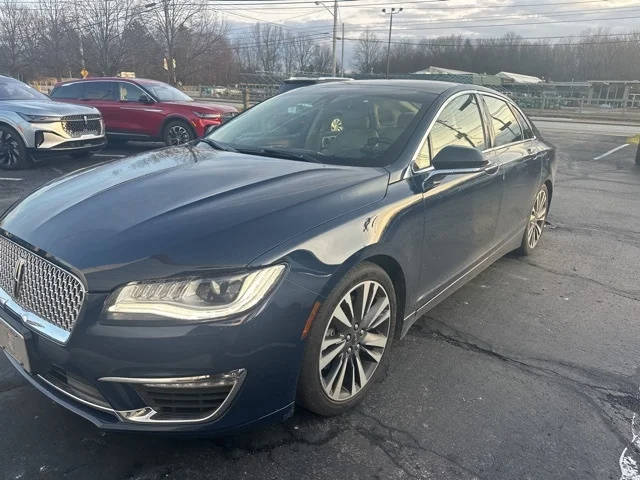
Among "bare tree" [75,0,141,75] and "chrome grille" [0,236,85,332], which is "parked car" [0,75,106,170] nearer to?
"chrome grille" [0,236,85,332]

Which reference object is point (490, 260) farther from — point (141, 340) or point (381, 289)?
point (141, 340)

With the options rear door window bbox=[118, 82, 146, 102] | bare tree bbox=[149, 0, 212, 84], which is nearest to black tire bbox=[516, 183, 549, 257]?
rear door window bbox=[118, 82, 146, 102]

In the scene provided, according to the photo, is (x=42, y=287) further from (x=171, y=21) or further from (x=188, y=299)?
(x=171, y=21)

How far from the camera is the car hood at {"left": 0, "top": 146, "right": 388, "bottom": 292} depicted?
1946 millimetres

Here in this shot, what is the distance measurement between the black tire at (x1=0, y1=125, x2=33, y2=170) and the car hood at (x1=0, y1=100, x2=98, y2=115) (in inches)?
14.2

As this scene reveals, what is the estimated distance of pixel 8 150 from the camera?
28.2ft

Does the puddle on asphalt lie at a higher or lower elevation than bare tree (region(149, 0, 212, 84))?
lower

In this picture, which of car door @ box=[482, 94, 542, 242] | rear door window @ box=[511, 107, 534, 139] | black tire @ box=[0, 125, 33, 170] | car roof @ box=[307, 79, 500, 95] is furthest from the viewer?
black tire @ box=[0, 125, 33, 170]

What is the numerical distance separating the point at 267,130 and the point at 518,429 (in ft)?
A: 7.99

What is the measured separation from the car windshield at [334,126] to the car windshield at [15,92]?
7.03m

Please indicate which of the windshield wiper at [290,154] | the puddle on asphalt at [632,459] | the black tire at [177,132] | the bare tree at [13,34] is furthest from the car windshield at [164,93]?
the bare tree at [13,34]

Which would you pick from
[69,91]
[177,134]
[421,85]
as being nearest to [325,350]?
[421,85]

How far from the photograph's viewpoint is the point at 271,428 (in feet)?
7.92

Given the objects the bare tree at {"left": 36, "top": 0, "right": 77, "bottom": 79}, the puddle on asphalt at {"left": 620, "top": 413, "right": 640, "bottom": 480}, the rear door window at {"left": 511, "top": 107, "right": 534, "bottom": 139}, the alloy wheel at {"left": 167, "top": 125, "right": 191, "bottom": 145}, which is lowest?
the puddle on asphalt at {"left": 620, "top": 413, "right": 640, "bottom": 480}
